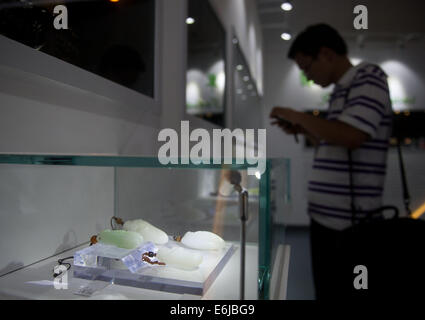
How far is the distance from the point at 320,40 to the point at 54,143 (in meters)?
1.10

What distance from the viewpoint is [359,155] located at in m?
1.08

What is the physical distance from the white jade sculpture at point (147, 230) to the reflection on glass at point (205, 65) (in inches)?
32.2

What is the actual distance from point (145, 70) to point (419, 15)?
1.97 meters

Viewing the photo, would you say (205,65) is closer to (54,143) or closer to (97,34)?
(97,34)

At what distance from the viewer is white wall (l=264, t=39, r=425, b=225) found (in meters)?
4.13

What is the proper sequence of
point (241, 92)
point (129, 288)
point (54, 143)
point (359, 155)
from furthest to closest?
point (241, 92) < point (359, 155) < point (54, 143) < point (129, 288)

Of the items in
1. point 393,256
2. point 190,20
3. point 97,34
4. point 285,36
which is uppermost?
point 285,36

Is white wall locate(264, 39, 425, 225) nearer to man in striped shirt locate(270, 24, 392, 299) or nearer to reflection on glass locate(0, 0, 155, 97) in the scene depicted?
man in striped shirt locate(270, 24, 392, 299)

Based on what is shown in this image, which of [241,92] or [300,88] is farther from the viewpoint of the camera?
[300,88]

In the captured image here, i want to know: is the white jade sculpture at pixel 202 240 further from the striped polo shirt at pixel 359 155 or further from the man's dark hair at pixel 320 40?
the man's dark hair at pixel 320 40

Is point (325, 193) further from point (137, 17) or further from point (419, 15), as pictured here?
point (419, 15)

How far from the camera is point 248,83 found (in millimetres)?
2943

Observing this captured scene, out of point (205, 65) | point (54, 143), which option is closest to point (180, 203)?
point (54, 143)

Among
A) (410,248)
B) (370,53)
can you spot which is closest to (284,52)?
(370,53)
